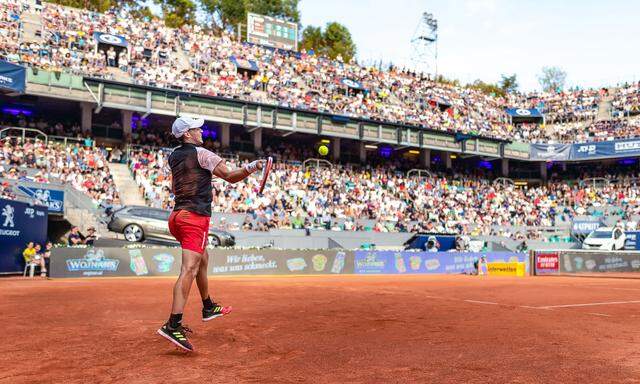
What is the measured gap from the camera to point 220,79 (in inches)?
1702

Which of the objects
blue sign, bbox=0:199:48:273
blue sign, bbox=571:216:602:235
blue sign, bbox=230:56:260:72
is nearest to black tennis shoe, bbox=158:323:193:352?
blue sign, bbox=0:199:48:273

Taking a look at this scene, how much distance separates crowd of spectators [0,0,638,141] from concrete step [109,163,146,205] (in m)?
7.19

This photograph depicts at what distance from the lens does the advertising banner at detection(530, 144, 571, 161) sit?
55219 millimetres

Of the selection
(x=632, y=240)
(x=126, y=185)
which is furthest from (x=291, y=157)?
(x=632, y=240)

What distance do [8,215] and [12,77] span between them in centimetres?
1667

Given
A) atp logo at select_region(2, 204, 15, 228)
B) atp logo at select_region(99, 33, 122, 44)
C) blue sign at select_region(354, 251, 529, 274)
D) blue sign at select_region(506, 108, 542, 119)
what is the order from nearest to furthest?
1. atp logo at select_region(2, 204, 15, 228)
2. blue sign at select_region(354, 251, 529, 274)
3. atp logo at select_region(99, 33, 122, 44)
4. blue sign at select_region(506, 108, 542, 119)

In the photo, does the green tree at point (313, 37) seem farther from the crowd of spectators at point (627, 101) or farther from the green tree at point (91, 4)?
the crowd of spectators at point (627, 101)

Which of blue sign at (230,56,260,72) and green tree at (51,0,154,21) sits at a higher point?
green tree at (51,0,154,21)

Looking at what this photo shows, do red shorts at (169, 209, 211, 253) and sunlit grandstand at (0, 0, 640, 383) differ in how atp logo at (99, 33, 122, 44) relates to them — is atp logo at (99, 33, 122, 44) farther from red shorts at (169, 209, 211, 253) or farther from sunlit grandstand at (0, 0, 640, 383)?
red shorts at (169, 209, 211, 253)

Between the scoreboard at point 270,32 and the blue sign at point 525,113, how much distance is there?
997 inches

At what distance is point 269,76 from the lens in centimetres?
4656

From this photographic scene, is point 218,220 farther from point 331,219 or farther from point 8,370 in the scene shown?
point 8,370

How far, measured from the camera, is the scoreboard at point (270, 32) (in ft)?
172

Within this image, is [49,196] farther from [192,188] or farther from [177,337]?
[177,337]
